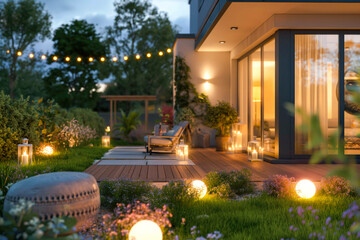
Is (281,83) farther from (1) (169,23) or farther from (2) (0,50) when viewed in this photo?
(2) (0,50)

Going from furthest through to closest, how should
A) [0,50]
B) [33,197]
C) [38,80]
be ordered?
[38,80] → [0,50] → [33,197]

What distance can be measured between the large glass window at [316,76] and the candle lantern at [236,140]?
271cm

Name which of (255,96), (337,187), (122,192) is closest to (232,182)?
(337,187)

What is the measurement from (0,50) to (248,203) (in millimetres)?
23021

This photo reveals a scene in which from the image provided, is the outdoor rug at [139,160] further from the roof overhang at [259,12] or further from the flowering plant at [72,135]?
the roof overhang at [259,12]

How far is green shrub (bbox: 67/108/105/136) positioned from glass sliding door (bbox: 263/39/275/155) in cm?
616

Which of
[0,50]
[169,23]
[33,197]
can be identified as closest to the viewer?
[33,197]

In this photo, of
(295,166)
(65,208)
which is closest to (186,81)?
(295,166)

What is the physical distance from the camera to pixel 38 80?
26.2 m

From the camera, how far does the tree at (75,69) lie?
2283 cm

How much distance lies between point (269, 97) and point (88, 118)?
7722 millimetres

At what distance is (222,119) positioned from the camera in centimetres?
981

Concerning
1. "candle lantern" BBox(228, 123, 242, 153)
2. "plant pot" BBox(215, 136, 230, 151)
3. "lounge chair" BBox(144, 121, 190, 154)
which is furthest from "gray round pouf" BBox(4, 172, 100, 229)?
"plant pot" BBox(215, 136, 230, 151)

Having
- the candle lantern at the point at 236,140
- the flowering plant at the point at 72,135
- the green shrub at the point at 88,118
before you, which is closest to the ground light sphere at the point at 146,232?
the flowering plant at the point at 72,135
